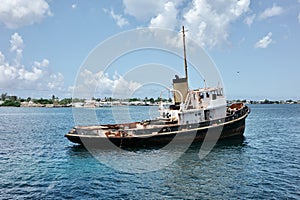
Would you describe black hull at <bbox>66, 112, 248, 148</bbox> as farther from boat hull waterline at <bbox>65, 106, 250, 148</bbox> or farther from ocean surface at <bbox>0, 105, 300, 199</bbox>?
ocean surface at <bbox>0, 105, 300, 199</bbox>

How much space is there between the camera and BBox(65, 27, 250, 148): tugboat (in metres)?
28.2

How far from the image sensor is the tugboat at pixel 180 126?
28219mm

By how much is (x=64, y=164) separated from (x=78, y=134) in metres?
5.67

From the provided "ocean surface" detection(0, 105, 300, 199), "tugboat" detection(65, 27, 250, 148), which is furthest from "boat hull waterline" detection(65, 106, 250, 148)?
"ocean surface" detection(0, 105, 300, 199)

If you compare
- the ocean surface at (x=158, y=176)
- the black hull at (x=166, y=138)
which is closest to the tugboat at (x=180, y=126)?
the black hull at (x=166, y=138)

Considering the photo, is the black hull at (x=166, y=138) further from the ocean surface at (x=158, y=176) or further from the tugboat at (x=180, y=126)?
the ocean surface at (x=158, y=176)

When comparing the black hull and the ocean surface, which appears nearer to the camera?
the ocean surface

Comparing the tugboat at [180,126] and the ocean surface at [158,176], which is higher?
the tugboat at [180,126]

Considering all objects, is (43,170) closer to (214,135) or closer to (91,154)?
(91,154)

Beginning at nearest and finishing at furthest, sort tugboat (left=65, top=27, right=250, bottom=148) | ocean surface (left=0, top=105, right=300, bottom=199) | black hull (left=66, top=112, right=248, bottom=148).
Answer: ocean surface (left=0, top=105, right=300, bottom=199)
black hull (left=66, top=112, right=248, bottom=148)
tugboat (left=65, top=27, right=250, bottom=148)

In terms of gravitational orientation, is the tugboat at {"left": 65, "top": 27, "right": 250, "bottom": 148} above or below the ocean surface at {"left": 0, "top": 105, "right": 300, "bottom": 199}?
above

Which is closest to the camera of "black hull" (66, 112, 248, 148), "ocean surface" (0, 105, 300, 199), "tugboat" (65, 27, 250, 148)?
"ocean surface" (0, 105, 300, 199)

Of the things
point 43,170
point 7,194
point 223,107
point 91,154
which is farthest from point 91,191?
point 223,107

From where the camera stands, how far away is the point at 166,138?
29.1m
